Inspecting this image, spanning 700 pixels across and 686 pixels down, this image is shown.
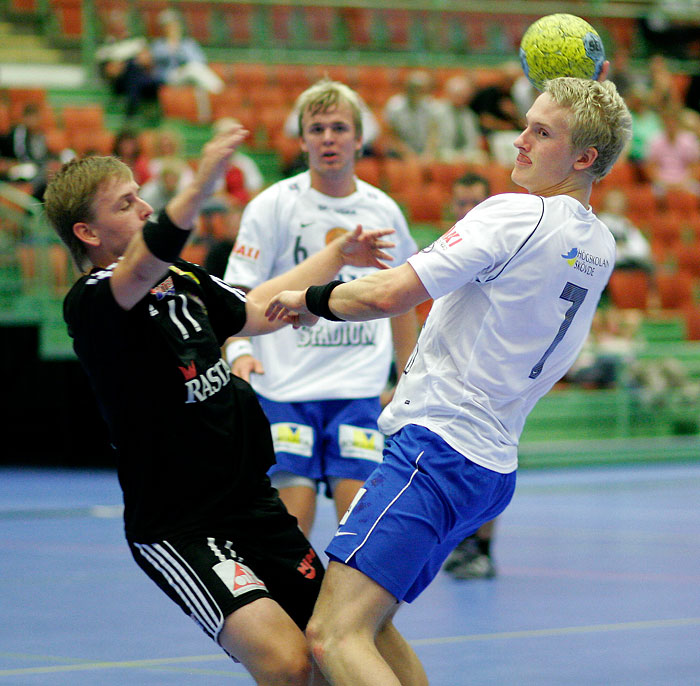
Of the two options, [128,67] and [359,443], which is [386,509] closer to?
[359,443]

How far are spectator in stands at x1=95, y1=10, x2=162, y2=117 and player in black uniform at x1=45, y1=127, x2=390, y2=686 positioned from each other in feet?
37.3

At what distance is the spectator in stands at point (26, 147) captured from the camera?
11945 mm

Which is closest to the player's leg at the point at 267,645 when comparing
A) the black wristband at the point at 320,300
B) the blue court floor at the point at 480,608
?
the black wristband at the point at 320,300

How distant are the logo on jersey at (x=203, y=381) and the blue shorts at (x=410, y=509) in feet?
1.65

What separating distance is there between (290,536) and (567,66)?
195 centimetres

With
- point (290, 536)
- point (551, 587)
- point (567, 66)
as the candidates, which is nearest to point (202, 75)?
point (551, 587)

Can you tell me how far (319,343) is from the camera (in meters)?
5.16

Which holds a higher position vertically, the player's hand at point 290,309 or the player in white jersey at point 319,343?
the player's hand at point 290,309

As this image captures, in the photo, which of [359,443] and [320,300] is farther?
[359,443]

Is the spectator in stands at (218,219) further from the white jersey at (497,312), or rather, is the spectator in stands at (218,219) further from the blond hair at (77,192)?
the white jersey at (497,312)

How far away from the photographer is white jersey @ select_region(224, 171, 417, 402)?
16.8 feet

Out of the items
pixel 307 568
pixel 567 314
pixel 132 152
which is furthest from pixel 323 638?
pixel 132 152

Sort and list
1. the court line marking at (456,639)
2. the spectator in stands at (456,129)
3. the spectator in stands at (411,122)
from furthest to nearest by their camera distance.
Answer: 1. the spectator in stands at (456,129)
2. the spectator in stands at (411,122)
3. the court line marking at (456,639)

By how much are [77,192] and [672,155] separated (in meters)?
14.6
